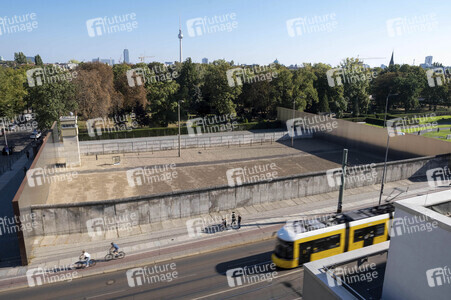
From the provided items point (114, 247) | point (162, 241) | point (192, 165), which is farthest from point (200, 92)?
point (114, 247)

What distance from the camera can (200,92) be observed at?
74.2 metres

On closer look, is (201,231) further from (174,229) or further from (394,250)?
(394,250)

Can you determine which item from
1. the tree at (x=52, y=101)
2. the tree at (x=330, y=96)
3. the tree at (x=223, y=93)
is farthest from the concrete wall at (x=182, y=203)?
the tree at (x=330, y=96)

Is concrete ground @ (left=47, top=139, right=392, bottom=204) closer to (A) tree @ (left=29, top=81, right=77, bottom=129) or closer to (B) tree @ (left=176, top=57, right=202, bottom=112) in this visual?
(A) tree @ (left=29, top=81, right=77, bottom=129)

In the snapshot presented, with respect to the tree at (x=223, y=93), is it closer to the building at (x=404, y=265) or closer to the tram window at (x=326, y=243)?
the tram window at (x=326, y=243)

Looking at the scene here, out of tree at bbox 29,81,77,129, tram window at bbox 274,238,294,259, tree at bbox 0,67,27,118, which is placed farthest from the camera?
tree at bbox 0,67,27,118

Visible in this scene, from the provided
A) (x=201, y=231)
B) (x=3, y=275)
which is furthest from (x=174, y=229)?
(x=3, y=275)

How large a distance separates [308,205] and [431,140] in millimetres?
21901

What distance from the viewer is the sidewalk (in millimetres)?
19562

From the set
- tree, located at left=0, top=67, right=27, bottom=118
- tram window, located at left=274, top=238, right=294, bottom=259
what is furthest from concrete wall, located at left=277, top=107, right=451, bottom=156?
tree, located at left=0, top=67, right=27, bottom=118

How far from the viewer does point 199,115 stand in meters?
74.6

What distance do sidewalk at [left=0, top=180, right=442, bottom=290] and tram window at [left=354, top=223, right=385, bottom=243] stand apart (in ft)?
21.0

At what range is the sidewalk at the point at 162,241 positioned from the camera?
19.6 metres

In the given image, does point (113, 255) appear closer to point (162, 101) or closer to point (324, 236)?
point (324, 236)
